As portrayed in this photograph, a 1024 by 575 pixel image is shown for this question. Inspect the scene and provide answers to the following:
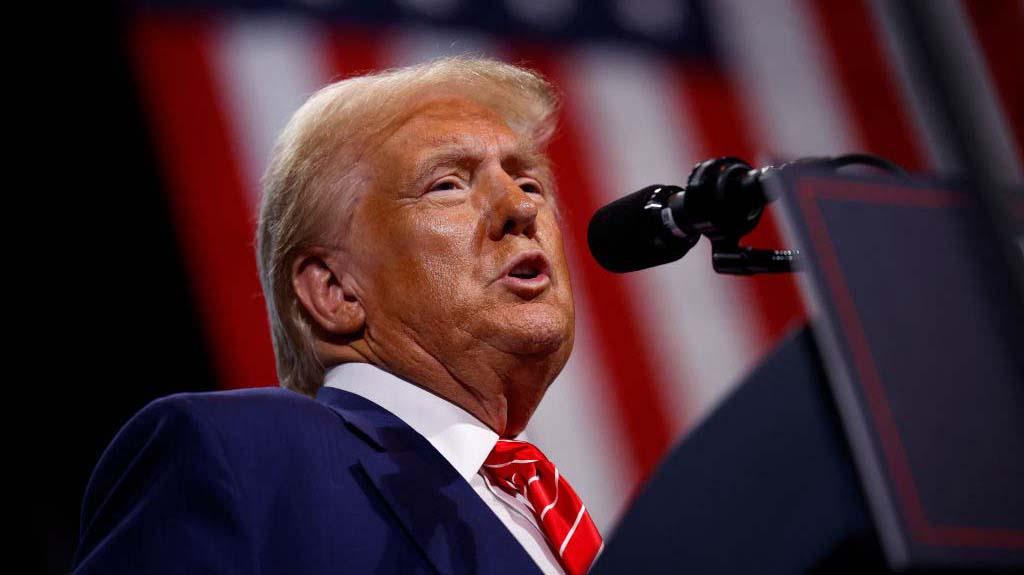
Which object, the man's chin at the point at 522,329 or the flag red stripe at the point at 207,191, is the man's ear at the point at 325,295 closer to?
the man's chin at the point at 522,329

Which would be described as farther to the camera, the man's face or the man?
the man's face

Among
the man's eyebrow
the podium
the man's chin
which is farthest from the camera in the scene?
the man's eyebrow

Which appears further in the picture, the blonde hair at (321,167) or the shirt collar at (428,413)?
the blonde hair at (321,167)

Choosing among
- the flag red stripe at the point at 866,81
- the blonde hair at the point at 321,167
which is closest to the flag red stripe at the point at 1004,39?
the flag red stripe at the point at 866,81

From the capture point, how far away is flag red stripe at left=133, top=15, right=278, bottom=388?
1980 millimetres

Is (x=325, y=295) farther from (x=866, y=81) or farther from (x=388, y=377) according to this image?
(x=866, y=81)

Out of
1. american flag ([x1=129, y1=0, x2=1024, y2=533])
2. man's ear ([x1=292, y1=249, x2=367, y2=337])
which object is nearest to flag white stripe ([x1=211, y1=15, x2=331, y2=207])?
american flag ([x1=129, y1=0, x2=1024, y2=533])

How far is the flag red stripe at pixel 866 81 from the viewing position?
3.17 meters

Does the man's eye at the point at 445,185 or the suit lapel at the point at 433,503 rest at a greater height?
the man's eye at the point at 445,185

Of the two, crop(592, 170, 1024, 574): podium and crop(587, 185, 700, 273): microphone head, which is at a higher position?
crop(587, 185, 700, 273): microphone head

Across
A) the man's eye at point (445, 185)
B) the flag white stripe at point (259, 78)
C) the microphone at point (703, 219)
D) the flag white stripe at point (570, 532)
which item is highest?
the flag white stripe at point (259, 78)

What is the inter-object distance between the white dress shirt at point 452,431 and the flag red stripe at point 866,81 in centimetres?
220

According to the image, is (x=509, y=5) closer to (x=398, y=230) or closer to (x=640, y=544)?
(x=398, y=230)

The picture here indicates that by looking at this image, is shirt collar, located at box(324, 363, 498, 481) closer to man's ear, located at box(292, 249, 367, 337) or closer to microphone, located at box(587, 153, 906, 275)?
man's ear, located at box(292, 249, 367, 337)
